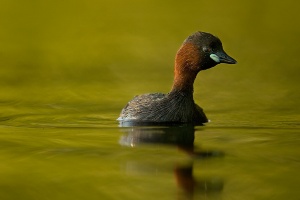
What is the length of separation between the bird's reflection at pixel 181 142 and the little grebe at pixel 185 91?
0.25 metres

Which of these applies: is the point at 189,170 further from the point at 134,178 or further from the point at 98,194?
the point at 98,194

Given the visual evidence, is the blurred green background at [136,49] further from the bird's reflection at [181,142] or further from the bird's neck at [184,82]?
the bird's reflection at [181,142]

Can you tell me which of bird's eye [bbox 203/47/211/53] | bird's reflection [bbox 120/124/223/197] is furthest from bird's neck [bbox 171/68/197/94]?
bird's reflection [bbox 120/124/223/197]

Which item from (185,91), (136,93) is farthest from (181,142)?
(136,93)

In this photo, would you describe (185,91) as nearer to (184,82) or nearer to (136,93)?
(184,82)

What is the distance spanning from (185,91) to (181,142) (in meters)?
1.75

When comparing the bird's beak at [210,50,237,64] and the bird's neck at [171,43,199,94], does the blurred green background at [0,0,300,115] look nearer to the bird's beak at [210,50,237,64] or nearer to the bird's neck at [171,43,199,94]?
the bird's neck at [171,43,199,94]

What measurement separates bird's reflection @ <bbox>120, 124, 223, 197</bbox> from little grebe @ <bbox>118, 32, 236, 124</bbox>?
0.82ft

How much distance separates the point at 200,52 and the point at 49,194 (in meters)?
5.25

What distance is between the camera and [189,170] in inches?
422

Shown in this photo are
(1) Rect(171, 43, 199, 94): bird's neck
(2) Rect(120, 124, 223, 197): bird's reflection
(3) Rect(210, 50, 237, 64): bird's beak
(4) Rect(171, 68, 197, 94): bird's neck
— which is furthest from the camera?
(4) Rect(171, 68, 197, 94): bird's neck

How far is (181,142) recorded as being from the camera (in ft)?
42.0

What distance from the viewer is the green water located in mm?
10141

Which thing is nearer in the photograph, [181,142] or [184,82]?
[181,142]
